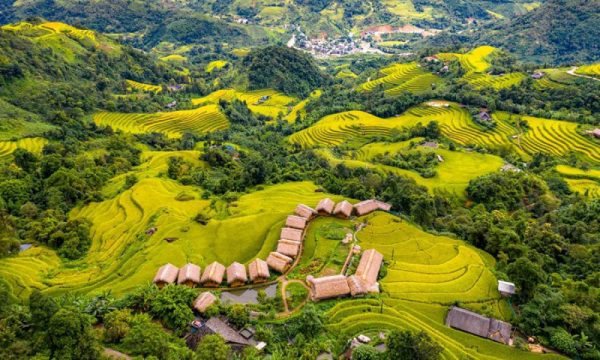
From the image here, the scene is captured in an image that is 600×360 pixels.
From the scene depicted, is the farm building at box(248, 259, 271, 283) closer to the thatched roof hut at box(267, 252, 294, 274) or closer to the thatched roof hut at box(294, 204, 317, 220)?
the thatched roof hut at box(267, 252, 294, 274)

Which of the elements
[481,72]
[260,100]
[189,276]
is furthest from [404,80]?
[189,276]

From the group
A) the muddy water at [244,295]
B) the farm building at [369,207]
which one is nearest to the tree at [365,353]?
the muddy water at [244,295]

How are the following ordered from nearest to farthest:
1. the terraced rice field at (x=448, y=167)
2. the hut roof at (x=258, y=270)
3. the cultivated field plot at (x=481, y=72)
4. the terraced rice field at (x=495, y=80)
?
the hut roof at (x=258, y=270) → the terraced rice field at (x=448, y=167) → the terraced rice field at (x=495, y=80) → the cultivated field plot at (x=481, y=72)

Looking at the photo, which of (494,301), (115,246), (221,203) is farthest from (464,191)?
(115,246)

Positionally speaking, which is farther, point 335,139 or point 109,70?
point 109,70

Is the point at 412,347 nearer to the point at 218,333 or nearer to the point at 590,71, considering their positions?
the point at 218,333

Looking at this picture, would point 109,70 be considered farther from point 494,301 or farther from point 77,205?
point 494,301

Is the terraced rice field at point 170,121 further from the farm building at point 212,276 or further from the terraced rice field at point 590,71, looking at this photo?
the terraced rice field at point 590,71
